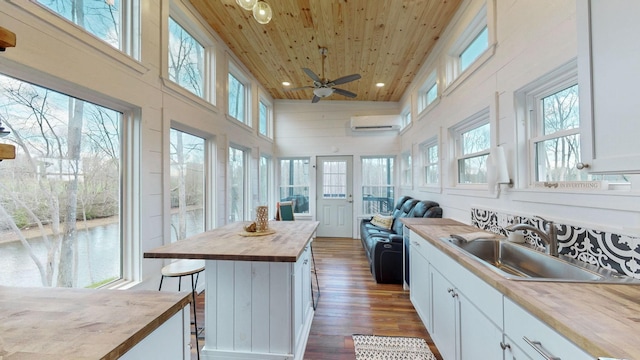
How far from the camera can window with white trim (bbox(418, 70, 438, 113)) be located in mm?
3678

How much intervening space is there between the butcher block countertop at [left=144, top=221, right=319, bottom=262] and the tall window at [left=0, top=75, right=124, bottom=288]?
67 cm

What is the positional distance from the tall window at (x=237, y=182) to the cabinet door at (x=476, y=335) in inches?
125

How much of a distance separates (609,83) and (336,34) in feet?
9.29

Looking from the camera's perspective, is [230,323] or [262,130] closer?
[230,323]

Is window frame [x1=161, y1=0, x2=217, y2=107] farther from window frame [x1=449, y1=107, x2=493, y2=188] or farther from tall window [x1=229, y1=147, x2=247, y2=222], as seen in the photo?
window frame [x1=449, y1=107, x2=493, y2=188]

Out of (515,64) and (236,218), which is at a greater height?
(515,64)

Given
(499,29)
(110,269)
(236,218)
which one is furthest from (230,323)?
(499,29)

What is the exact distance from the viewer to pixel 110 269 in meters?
1.94

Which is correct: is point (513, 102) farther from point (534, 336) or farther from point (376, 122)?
point (376, 122)

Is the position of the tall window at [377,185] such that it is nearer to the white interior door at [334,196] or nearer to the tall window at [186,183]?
the white interior door at [334,196]

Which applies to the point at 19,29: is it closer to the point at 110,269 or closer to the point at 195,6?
the point at 110,269

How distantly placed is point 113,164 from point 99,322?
1.68m

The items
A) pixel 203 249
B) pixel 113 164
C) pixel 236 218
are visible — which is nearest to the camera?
pixel 203 249

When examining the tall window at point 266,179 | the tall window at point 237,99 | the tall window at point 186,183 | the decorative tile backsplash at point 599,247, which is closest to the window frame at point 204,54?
the tall window at point 186,183
